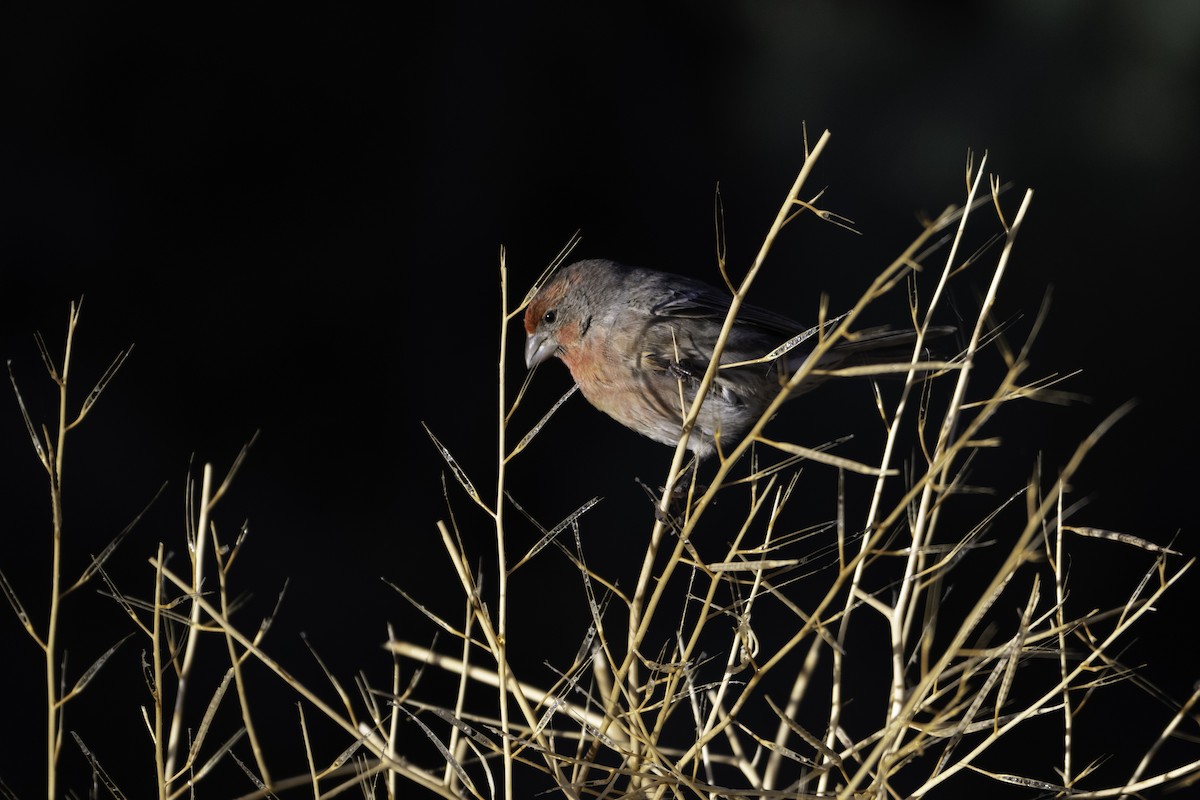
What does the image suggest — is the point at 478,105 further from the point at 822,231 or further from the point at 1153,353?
the point at 1153,353

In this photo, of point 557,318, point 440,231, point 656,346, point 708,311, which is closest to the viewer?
point 656,346

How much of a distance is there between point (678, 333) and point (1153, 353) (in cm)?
387

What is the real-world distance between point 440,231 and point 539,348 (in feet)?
7.42

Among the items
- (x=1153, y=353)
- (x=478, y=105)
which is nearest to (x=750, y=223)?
(x=478, y=105)

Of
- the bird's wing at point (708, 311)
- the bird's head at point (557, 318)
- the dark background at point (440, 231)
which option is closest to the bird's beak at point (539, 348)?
the bird's head at point (557, 318)

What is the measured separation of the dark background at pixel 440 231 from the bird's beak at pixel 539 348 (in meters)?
1.15

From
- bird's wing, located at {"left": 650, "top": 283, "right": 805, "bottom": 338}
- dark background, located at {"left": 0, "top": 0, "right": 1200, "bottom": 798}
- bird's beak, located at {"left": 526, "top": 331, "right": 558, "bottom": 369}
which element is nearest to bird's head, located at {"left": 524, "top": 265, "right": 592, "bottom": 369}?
bird's beak, located at {"left": 526, "top": 331, "right": 558, "bottom": 369}

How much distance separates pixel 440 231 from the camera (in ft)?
16.7

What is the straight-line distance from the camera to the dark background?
4438 millimetres

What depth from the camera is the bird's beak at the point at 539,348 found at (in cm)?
297

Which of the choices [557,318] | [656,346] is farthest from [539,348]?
[656,346]

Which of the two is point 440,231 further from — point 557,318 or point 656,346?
point 656,346

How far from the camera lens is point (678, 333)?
2.78 m

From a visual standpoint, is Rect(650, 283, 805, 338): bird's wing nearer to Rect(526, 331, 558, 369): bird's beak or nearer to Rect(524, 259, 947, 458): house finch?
Rect(524, 259, 947, 458): house finch
